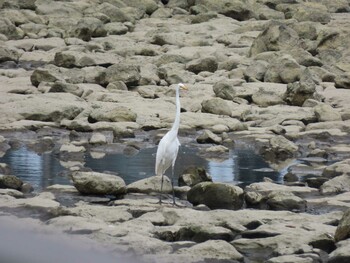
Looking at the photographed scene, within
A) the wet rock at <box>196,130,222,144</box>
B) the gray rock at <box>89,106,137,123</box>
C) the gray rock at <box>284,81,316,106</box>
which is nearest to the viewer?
the wet rock at <box>196,130,222,144</box>

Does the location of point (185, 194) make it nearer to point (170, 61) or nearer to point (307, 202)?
point (307, 202)

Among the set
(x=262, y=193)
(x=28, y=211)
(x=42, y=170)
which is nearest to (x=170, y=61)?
(x=42, y=170)

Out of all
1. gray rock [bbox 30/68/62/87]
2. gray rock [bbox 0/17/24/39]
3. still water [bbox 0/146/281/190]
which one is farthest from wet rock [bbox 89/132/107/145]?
gray rock [bbox 0/17/24/39]

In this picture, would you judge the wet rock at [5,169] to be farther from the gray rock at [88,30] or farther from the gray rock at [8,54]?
the gray rock at [88,30]

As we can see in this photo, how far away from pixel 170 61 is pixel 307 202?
1306 cm

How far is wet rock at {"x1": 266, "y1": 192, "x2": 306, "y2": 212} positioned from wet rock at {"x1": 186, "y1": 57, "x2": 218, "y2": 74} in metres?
12.5

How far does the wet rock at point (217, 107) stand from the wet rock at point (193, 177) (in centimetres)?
643

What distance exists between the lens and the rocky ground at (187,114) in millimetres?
7418

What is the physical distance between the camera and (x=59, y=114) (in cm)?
1608

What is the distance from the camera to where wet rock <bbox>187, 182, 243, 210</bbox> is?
30.1 feet

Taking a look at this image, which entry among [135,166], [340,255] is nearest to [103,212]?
[340,255]

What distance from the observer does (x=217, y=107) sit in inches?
671

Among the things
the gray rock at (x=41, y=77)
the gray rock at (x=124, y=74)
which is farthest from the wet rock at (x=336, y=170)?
the gray rock at (x=41, y=77)

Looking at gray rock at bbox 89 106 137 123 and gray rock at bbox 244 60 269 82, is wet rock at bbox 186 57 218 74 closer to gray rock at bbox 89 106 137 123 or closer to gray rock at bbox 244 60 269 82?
gray rock at bbox 244 60 269 82
